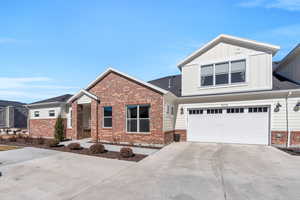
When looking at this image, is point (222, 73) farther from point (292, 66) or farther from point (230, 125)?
point (292, 66)

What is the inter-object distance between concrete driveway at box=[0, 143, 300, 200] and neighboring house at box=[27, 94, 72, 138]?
8129 millimetres

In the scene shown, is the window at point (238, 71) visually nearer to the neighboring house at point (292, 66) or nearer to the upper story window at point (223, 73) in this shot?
the upper story window at point (223, 73)

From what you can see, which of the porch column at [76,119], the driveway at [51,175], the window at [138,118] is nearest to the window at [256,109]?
the window at [138,118]

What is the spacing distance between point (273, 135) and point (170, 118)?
6.47 metres

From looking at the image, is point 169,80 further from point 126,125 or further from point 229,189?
point 229,189

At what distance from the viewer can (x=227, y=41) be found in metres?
11.4

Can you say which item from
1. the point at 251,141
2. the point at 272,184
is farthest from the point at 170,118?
Answer: the point at 272,184

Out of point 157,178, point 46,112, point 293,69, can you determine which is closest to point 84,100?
point 46,112

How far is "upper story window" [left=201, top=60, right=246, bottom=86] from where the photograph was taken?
425 inches

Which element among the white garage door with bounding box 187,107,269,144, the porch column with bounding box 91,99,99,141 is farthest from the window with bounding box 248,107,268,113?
the porch column with bounding box 91,99,99,141

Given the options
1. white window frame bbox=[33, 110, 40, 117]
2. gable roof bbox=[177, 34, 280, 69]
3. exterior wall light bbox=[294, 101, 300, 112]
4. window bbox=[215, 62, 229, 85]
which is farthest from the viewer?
white window frame bbox=[33, 110, 40, 117]

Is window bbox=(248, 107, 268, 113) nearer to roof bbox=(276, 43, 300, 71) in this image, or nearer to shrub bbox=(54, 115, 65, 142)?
roof bbox=(276, 43, 300, 71)

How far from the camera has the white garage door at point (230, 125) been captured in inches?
389

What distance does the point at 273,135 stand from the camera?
376 inches
